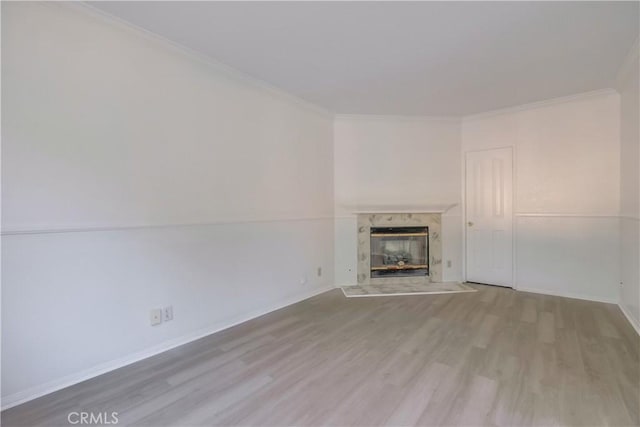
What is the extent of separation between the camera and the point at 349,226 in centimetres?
445

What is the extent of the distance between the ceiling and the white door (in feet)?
3.52

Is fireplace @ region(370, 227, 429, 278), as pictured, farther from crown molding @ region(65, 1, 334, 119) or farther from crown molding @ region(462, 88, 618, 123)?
crown molding @ region(65, 1, 334, 119)

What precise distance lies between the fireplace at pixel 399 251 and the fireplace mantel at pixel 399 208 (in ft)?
0.90

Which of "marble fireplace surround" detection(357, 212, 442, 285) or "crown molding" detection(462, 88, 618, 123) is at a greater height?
"crown molding" detection(462, 88, 618, 123)

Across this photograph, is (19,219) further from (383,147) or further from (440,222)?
(440,222)

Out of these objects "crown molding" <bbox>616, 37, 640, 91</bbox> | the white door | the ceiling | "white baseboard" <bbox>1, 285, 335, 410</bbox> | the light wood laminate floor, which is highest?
the ceiling

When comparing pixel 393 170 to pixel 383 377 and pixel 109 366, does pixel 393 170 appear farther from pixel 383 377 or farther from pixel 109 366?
pixel 109 366

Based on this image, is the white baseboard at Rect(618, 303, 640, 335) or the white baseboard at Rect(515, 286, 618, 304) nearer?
the white baseboard at Rect(618, 303, 640, 335)

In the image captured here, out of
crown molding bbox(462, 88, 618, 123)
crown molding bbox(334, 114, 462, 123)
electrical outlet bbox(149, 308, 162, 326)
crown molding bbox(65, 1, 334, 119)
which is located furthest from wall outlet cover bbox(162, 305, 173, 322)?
crown molding bbox(462, 88, 618, 123)

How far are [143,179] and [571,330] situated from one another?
3.94 m

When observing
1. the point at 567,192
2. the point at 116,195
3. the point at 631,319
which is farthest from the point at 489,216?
the point at 116,195

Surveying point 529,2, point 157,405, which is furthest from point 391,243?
point 157,405

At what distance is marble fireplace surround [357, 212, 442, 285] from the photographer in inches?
176

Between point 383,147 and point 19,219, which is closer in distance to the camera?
point 19,219
